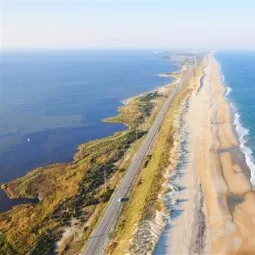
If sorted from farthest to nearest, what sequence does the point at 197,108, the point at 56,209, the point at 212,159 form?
the point at 197,108 < the point at 212,159 < the point at 56,209

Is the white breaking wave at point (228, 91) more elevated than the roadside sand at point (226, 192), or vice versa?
the white breaking wave at point (228, 91)

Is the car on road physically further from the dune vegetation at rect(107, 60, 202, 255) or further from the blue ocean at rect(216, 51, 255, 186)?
the blue ocean at rect(216, 51, 255, 186)

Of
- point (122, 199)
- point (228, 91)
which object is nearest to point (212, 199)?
point (122, 199)

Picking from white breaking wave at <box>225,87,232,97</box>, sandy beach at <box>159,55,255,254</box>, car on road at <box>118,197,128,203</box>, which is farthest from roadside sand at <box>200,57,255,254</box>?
white breaking wave at <box>225,87,232,97</box>

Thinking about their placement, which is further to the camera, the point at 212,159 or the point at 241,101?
the point at 241,101

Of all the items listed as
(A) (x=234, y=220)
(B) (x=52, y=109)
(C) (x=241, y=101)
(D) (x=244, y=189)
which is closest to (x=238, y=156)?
(D) (x=244, y=189)

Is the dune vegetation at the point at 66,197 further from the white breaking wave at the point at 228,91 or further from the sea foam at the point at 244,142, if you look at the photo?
the white breaking wave at the point at 228,91

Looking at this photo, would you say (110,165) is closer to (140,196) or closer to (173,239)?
(140,196)

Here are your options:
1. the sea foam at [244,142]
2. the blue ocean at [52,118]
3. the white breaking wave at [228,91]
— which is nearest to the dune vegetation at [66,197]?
the blue ocean at [52,118]

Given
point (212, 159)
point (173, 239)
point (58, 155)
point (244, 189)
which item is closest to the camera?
point (173, 239)
